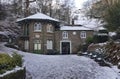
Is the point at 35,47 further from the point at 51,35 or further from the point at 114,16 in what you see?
the point at 114,16

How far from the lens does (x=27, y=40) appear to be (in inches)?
1993

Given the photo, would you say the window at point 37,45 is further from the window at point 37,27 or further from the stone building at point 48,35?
the window at point 37,27

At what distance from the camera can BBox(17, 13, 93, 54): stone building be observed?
49844 mm

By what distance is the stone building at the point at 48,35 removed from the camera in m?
49.8

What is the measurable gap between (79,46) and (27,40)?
29.8 ft

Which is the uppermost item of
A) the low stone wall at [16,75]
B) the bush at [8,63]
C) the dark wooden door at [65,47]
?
the bush at [8,63]

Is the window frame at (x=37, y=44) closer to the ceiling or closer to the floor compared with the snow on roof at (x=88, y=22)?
closer to the floor

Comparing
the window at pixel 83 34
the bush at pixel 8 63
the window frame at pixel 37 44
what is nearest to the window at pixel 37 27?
the window frame at pixel 37 44

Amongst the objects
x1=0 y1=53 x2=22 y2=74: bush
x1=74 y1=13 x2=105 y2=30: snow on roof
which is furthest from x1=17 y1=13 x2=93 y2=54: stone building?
x1=0 y1=53 x2=22 y2=74: bush

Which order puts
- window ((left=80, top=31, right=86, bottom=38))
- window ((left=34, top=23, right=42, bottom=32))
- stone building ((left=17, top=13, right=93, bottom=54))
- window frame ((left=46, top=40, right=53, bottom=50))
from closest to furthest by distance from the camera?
1. stone building ((left=17, top=13, right=93, bottom=54))
2. window ((left=34, top=23, right=42, bottom=32))
3. window frame ((left=46, top=40, right=53, bottom=50))
4. window ((left=80, top=31, right=86, bottom=38))

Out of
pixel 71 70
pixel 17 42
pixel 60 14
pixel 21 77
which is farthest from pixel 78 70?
pixel 60 14

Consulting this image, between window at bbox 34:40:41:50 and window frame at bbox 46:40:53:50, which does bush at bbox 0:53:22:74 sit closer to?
window at bbox 34:40:41:50

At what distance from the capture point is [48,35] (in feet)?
168

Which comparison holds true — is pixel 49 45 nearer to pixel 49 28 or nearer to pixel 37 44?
pixel 37 44
